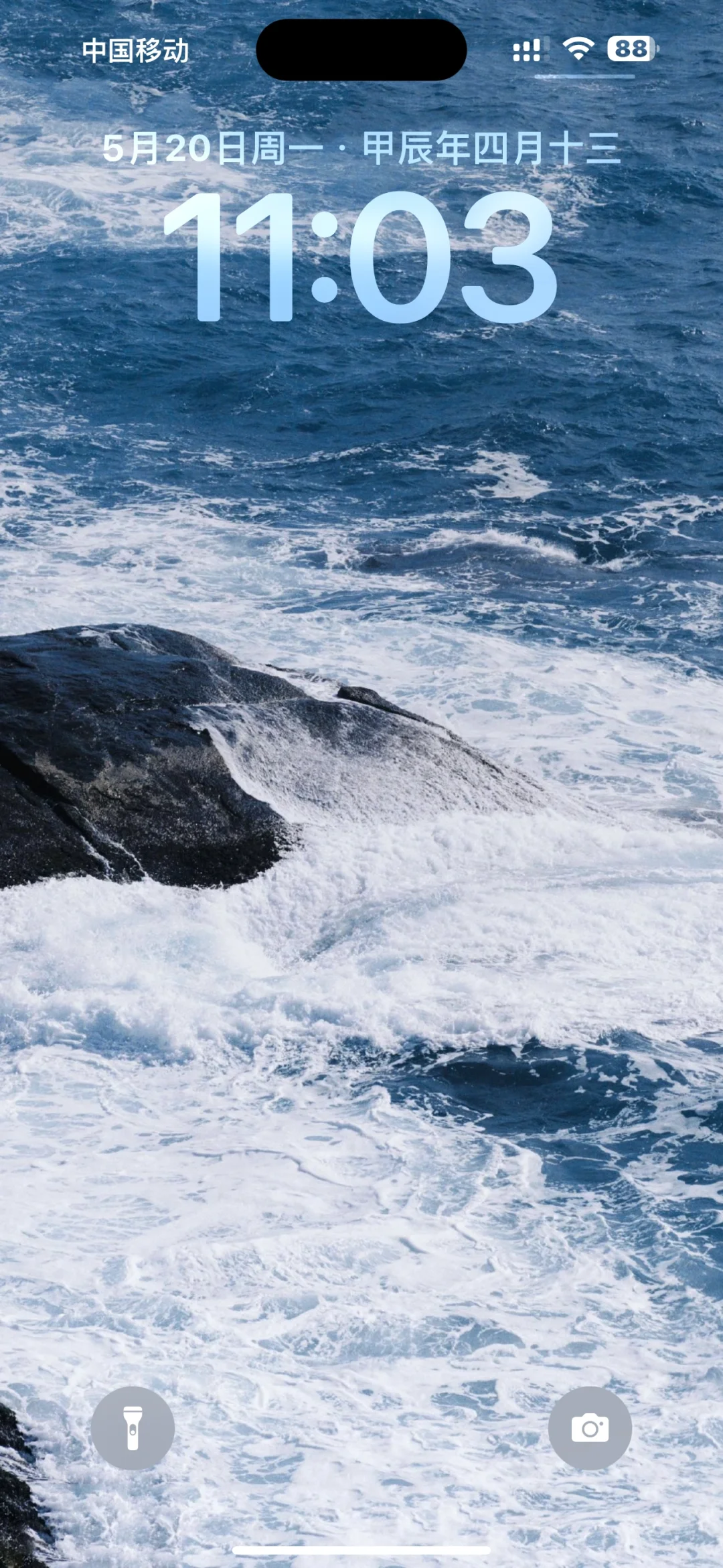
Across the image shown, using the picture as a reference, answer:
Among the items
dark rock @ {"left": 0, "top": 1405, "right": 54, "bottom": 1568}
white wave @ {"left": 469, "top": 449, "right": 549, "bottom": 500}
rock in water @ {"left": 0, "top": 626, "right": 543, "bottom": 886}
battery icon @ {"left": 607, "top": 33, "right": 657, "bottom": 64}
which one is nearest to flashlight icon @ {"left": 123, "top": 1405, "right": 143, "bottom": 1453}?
dark rock @ {"left": 0, "top": 1405, "right": 54, "bottom": 1568}

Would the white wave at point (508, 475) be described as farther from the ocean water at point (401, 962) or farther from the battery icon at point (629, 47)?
the battery icon at point (629, 47)

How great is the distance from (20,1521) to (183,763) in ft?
21.7

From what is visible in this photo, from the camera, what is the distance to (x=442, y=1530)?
16.1 feet

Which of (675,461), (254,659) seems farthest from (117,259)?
(254,659)

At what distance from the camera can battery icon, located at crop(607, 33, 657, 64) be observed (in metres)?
5.93

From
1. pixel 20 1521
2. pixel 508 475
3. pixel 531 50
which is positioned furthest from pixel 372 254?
pixel 508 475

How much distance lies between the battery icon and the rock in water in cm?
638

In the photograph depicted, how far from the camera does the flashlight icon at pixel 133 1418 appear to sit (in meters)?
4.05

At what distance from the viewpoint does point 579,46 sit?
571 cm

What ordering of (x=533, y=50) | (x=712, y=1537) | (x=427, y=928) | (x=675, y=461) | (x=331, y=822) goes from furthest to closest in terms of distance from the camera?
(x=675, y=461)
(x=331, y=822)
(x=427, y=928)
(x=533, y=50)
(x=712, y=1537)

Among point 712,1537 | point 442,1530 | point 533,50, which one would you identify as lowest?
point 712,1537

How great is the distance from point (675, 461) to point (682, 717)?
7579 millimetres

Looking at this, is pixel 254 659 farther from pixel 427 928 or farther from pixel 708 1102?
pixel 708 1102

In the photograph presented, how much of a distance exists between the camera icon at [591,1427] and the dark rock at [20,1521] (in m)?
2.09
